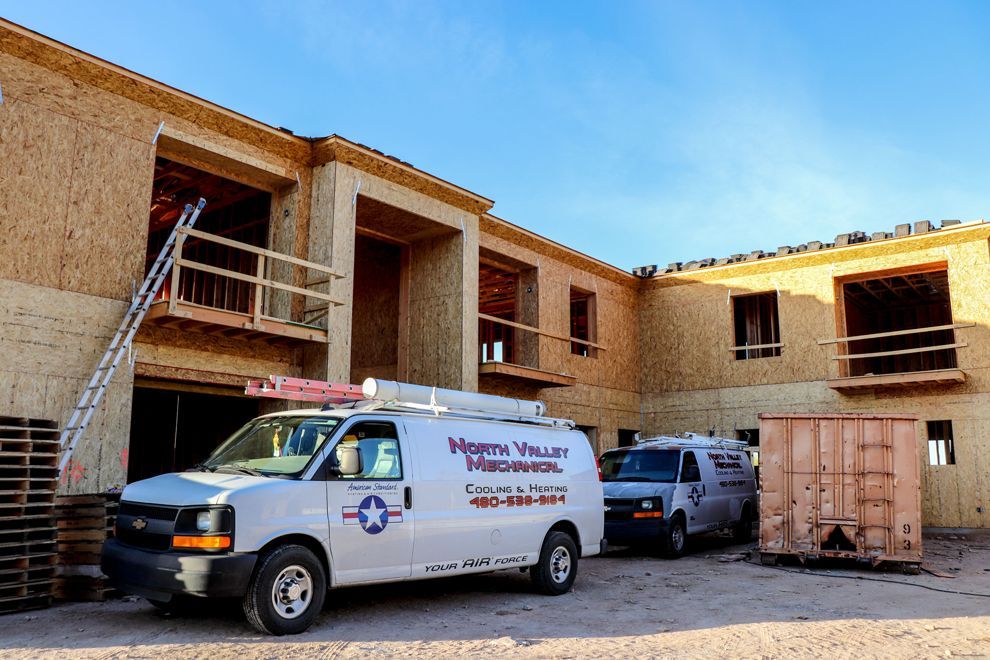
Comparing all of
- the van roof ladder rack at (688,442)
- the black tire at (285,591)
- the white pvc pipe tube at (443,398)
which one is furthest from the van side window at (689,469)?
the black tire at (285,591)

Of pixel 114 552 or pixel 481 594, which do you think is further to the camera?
pixel 481 594

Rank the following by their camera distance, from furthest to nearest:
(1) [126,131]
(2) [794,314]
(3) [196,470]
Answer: (2) [794,314], (1) [126,131], (3) [196,470]

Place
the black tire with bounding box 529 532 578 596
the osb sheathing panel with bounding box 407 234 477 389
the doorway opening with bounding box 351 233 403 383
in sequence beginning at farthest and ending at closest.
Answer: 1. the doorway opening with bounding box 351 233 403 383
2. the osb sheathing panel with bounding box 407 234 477 389
3. the black tire with bounding box 529 532 578 596

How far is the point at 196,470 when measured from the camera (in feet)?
26.6

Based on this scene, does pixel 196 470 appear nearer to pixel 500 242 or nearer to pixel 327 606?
pixel 327 606

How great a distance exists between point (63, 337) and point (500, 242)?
1037 centimetres

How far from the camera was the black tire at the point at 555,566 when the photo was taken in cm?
979

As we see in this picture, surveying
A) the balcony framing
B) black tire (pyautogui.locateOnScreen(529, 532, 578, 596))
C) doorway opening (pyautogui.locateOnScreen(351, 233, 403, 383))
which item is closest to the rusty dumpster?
black tire (pyautogui.locateOnScreen(529, 532, 578, 596))

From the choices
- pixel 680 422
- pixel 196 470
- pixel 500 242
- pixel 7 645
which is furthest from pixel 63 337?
pixel 680 422

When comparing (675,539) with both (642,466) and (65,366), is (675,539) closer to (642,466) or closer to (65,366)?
(642,466)

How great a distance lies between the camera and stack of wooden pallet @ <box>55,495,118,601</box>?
894 cm

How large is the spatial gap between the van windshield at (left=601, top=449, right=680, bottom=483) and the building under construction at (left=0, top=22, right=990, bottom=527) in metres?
3.24

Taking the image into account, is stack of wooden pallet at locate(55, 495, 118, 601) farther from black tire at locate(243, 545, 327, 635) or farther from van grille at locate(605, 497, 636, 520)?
van grille at locate(605, 497, 636, 520)

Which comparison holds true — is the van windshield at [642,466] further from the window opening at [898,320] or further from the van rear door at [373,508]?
the window opening at [898,320]
